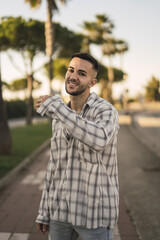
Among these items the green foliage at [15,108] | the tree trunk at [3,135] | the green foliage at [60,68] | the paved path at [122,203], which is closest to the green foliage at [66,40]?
the green foliage at [15,108]

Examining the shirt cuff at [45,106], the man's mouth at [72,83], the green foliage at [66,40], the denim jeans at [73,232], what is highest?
the green foliage at [66,40]

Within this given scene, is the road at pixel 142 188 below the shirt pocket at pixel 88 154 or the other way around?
below

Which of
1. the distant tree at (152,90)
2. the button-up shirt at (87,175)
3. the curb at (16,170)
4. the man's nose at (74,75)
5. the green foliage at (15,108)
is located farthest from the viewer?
the distant tree at (152,90)

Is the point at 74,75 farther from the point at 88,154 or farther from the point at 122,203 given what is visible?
the point at 122,203

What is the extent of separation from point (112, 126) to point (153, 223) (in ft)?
9.69

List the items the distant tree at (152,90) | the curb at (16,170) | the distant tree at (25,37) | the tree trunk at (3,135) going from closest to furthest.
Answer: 1. the curb at (16,170)
2. the tree trunk at (3,135)
3. the distant tree at (25,37)
4. the distant tree at (152,90)

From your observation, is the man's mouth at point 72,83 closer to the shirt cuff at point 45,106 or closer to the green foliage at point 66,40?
the shirt cuff at point 45,106

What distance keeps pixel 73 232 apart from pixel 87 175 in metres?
0.45

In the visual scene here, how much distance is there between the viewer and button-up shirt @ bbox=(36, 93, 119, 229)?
152cm

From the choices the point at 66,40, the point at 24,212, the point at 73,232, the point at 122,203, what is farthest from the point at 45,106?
the point at 66,40

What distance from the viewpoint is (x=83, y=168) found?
5.27ft

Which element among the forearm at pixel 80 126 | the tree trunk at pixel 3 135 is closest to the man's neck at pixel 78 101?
the forearm at pixel 80 126

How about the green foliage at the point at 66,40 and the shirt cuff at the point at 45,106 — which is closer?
the shirt cuff at the point at 45,106

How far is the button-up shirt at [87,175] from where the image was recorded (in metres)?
1.52
